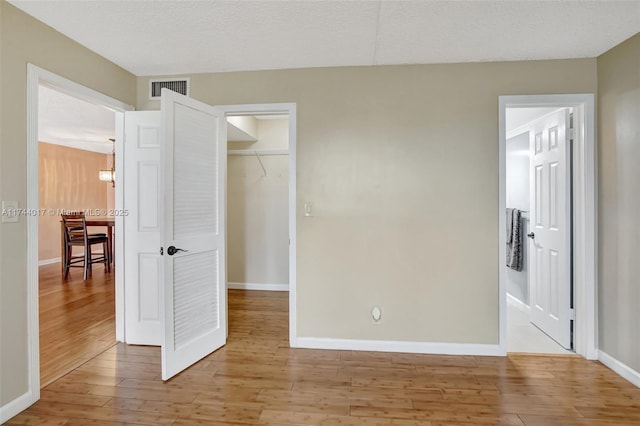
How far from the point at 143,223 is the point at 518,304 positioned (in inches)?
171

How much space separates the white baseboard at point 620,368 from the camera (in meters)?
2.30

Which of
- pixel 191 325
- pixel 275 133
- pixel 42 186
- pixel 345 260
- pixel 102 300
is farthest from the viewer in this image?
pixel 42 186

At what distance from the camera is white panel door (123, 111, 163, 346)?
2.90 metres

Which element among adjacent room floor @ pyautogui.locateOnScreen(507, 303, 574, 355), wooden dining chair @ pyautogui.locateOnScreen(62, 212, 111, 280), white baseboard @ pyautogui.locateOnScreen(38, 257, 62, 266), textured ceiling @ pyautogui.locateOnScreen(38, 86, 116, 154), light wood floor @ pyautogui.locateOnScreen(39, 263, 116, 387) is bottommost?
adjacent room floor @ pyautogui.locateOnScreen(507, 303, 574, 355)

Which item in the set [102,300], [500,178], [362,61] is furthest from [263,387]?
[102,300]

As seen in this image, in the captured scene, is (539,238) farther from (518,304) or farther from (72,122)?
(72,122)

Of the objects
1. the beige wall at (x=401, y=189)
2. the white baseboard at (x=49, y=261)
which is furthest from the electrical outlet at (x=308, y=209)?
the white baseboard at (x=49, y=261)

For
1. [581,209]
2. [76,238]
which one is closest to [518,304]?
[581,209]

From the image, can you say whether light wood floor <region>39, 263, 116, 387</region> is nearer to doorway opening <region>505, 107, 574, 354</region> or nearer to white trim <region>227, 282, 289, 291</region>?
white trim <region>227, 282, 289, 291</region>

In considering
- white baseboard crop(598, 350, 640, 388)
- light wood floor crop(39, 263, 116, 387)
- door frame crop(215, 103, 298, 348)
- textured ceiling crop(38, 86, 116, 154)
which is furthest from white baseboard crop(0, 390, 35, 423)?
white baseboard crop(598, 350, 640, 388)

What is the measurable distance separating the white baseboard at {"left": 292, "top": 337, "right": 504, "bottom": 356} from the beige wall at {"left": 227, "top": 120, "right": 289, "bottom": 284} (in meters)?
2.09

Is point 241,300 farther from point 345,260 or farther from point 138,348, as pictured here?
point 345,260

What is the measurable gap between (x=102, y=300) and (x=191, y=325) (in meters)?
2.45

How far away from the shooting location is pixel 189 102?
8.46ft
